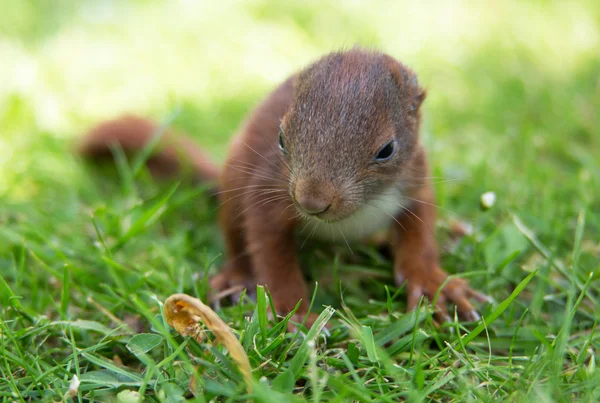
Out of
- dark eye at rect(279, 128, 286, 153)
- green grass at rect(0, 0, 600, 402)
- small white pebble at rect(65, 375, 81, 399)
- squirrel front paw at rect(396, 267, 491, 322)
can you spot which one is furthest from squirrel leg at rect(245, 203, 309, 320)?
small white pebble at rect(65, 375, 81, 399)

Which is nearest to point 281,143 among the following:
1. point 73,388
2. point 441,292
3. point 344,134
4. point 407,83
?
point 344,134

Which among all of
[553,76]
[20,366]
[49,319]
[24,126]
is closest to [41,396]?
[20,366]

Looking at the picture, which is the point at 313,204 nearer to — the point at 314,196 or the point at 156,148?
the point at 314,196

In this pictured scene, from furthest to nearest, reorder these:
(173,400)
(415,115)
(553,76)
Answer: (553,76), (415,115), (173,400)

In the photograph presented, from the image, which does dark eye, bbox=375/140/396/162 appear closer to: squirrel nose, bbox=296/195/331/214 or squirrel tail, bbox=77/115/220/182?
squirrel nose, bbox=296/195/331/214

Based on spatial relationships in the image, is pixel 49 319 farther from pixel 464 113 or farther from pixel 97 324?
pixel 464 113

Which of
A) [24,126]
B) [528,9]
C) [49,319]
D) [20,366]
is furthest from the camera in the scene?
[528,9]
